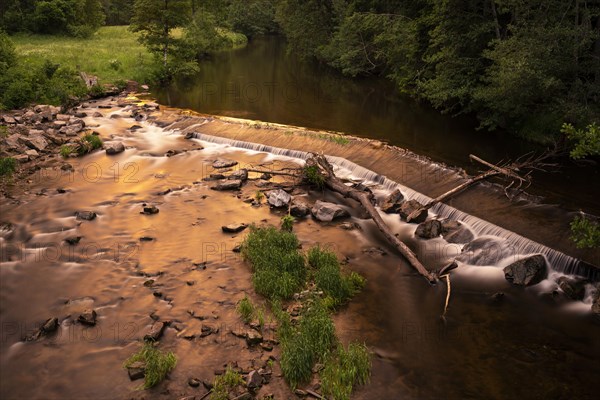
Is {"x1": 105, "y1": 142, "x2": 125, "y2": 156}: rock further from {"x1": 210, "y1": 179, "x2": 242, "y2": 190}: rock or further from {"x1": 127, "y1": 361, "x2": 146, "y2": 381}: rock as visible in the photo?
{"x1": 127, "y1": 361, "x2": 146, "y2": 381}: rock

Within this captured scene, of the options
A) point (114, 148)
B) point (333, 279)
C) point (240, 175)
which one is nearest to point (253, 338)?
point (333, 279)

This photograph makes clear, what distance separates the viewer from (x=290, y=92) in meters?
35.7

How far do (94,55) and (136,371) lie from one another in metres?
38.3

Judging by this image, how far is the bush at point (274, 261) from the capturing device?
1123 cm

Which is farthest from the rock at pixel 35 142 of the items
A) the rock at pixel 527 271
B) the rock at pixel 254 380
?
the rock at pixel 527 271

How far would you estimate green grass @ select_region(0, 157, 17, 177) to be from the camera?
17.5 metres

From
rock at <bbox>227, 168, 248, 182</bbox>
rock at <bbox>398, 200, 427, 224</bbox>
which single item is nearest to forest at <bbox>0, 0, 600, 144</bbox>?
rock at <bbox>398, 200, 427, 224</bbox>

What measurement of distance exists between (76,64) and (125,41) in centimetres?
1753

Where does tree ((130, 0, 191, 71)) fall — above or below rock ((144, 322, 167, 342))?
above

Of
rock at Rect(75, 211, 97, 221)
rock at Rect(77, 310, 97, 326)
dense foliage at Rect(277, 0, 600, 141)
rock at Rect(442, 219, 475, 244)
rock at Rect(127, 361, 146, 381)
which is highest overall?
dense foliage at Rect(277, 0, 600, 141)

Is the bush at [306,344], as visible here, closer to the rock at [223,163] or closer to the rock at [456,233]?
the rock at [456,233]

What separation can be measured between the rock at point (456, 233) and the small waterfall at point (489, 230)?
0.24 meters

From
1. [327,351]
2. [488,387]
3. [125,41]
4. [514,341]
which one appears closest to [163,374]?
[327,351]

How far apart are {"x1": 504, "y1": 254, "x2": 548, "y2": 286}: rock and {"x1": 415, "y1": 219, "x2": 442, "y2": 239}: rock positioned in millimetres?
2555
